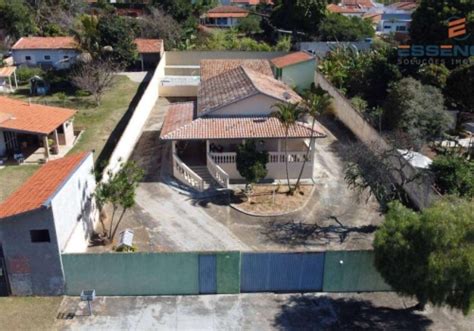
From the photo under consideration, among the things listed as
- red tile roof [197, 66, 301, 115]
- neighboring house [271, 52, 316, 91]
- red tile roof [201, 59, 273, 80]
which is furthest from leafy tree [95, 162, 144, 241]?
neighboring house [271, 52, 316, 91]

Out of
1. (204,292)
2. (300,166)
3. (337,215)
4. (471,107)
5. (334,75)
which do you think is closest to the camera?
(204,292)

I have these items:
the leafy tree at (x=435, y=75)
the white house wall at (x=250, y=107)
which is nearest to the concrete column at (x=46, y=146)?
the white house wall at (x=250, y=107)

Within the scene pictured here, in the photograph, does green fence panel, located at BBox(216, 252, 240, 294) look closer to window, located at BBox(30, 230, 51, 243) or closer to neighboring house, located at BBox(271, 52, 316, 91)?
window, located at BBox(30, 230, 51, 243)

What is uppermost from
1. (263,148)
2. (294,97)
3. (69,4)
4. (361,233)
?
(69,4)

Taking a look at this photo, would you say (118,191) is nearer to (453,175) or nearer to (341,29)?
(453,175)

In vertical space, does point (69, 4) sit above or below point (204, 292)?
above

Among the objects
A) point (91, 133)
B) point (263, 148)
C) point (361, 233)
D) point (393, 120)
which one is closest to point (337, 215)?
point (361, 233)

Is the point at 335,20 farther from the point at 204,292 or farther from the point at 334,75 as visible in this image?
the point at 204,292
